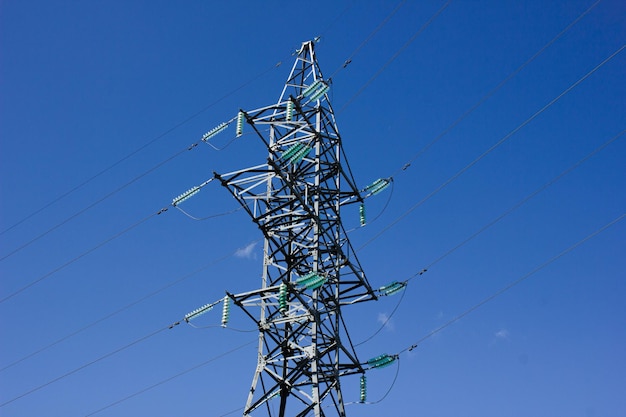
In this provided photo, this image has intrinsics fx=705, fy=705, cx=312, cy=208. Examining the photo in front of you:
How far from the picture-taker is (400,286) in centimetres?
3112

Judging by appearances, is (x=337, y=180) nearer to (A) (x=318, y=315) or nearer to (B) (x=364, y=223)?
(B) (x=364, y=223)

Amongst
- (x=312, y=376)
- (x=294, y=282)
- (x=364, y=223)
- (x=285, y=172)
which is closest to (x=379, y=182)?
(x=364, y=223)

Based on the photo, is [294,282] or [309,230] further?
[309,230]

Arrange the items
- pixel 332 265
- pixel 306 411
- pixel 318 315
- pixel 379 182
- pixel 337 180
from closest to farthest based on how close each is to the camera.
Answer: pixel 306 411 < pixel 318 315 < pixel 332 265 < pixel 337 180 < pixel 379 182

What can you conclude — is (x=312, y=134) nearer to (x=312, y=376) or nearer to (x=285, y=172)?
(x=285, y=172)

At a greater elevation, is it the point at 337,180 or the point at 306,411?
the point at 337,180

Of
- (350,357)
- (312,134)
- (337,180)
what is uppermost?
(312,134)

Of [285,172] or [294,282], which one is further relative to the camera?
[285,172]

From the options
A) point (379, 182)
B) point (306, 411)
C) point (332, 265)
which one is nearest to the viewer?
point (306, 411)

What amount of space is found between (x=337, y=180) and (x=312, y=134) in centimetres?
241

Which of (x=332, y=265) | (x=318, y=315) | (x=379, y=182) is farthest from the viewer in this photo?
(x=379, y=182)

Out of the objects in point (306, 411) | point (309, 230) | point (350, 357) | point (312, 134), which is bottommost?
point (306, 411)

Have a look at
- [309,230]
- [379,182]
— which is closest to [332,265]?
[309,230]

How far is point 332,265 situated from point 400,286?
11.4 feet
